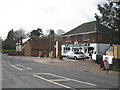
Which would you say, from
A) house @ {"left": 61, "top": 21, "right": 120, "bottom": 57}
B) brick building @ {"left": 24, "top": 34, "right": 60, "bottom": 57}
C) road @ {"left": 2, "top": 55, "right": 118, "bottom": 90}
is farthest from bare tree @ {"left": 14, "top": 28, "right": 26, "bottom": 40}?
road @ {"left": 2, "top": 55, "right": 118, "bottom": 90}

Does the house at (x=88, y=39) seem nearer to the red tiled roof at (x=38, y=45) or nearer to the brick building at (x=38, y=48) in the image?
the brick building at (x=38, y=48)

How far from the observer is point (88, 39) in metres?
44.8

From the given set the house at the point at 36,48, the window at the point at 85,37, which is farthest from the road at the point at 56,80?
the house at the point at 36,48

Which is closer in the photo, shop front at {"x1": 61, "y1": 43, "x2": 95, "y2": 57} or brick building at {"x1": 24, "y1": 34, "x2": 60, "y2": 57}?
shop front at {"x1": 61, "y1": 43, "x2": 95, "y2": 57}

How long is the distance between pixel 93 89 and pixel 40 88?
2577mm

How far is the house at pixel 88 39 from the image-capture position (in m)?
42.9

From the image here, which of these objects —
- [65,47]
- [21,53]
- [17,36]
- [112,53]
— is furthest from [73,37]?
[17,36]

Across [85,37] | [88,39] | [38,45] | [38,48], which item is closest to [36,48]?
[38,48]

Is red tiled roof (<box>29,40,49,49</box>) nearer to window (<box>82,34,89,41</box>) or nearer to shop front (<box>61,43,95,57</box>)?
shop front (<box>61,43,95,57</box>)

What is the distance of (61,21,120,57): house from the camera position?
42.9 meters

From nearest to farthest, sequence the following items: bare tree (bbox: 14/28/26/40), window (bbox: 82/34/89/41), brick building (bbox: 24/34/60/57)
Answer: window (bbox: 82/34/89/41) → brick building (bbox: 24/34/60/57) → bare tree (bbox: 14/28/26/40)

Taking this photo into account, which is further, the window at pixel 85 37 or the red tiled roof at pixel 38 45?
the red tiled roof at pixel 38 45

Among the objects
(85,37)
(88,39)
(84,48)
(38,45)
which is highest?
(85,37)

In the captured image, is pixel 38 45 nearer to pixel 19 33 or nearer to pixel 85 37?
pixel 85 37
